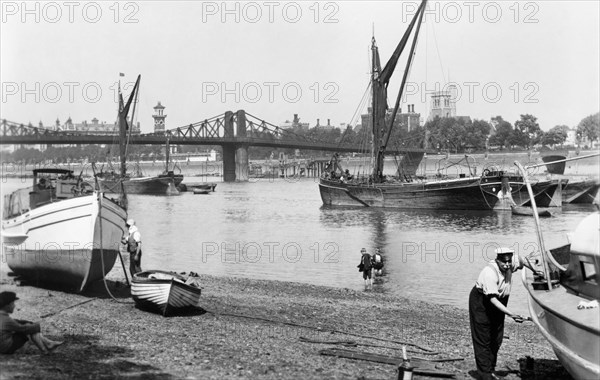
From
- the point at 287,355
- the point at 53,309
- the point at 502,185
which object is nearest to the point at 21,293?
the point at 53,309

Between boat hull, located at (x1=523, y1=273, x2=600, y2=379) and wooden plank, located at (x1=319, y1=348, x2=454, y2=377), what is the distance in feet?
6.38

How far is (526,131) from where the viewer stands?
182m

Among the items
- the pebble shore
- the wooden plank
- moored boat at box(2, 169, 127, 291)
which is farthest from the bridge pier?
the wooden plank

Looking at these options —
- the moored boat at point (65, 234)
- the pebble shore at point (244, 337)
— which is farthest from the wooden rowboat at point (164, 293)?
the moored boat at point (65, 234)

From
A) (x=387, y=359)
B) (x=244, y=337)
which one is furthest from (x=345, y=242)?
(x=387, y=359)

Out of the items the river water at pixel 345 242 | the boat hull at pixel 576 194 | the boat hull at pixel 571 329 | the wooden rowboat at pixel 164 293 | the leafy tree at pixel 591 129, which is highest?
Result: the leafy tree at pixel 591 129

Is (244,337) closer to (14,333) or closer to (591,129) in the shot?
(14,333)

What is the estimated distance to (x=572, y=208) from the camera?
251ft

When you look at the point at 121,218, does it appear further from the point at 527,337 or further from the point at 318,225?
the point at 318,225

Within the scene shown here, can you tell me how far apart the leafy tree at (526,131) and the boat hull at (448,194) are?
103m

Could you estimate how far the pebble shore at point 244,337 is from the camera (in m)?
12.0

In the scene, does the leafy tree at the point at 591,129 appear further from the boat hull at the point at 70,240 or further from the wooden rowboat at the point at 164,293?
the boat hull at the point at 70,240

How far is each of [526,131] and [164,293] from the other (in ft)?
580

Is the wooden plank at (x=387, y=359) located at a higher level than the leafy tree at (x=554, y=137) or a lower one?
lower
